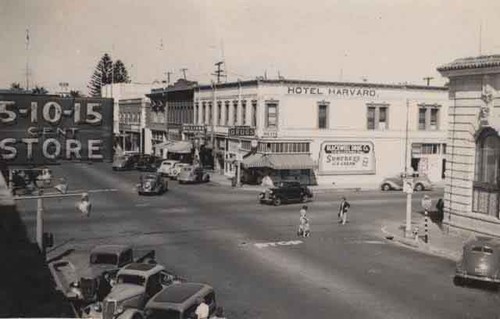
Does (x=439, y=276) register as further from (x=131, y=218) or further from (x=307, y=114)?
(x=307, y=114)

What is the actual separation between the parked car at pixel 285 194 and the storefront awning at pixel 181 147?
26.5 metres

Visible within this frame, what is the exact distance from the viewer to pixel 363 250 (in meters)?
29.3

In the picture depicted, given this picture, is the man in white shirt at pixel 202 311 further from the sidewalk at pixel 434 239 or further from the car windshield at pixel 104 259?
the sidewalk at pixel 434 239

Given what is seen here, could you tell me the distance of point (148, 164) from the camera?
68750 mm

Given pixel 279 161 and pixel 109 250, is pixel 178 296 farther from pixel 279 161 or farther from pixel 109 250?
pixel 279 161

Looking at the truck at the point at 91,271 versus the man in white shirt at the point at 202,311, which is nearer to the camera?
the man in white shirt at the point at 202,311

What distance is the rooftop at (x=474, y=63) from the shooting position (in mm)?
29906

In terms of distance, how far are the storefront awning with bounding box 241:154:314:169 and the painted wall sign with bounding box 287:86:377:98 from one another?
5.53 m

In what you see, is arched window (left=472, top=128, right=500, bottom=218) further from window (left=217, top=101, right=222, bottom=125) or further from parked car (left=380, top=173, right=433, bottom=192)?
window (left=217, top=101, right=222, bottom=125)

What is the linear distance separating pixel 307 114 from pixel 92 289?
125 ft

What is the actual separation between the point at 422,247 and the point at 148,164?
43.3 m

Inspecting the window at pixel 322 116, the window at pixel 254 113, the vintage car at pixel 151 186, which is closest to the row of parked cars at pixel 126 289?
→ the vintage car at pixel 151 186

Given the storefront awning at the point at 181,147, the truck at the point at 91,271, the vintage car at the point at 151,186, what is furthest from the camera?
the storefront awning at the point at 181,147

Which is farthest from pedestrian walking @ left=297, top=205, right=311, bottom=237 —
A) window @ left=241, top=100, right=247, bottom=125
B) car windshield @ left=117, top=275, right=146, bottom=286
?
window @ left=241, top=100, right=247, bottom=125
